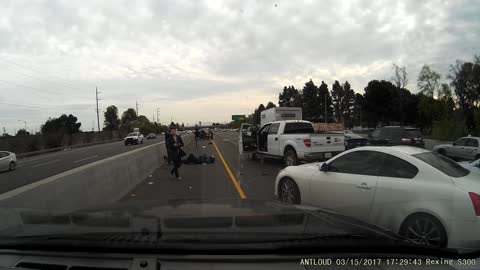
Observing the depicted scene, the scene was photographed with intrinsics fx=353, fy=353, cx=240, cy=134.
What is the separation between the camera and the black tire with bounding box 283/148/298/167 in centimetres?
1402

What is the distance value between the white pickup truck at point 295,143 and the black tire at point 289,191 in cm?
600

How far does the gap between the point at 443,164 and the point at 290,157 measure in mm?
9253

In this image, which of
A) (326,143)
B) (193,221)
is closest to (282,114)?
(326,143)

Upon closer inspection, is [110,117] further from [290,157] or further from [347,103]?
[290,157]

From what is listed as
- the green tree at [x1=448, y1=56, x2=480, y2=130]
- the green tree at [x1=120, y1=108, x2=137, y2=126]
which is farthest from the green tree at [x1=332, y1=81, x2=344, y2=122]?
the green tree at [x1=120, y1=108, x2=137, y2=126]

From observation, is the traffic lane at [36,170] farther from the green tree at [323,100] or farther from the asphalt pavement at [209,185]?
the green tree at [323,100]

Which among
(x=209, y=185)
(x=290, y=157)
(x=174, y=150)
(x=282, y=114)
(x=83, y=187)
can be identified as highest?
(x=282, y=114)

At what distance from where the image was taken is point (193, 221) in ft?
9.35

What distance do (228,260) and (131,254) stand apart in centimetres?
60

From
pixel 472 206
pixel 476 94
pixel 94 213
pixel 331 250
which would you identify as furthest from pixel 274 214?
pixel 476 94

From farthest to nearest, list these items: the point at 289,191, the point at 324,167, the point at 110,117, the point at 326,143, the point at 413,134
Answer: the point at 110,117 < the point at 413,134 < the point at 326,143 < the point at 289,191 < the point at 324,167

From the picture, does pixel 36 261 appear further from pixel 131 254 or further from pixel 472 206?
pixel 472 206

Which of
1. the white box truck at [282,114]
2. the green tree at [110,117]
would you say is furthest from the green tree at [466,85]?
the green tree at [110,117]

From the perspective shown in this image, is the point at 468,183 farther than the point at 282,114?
No
